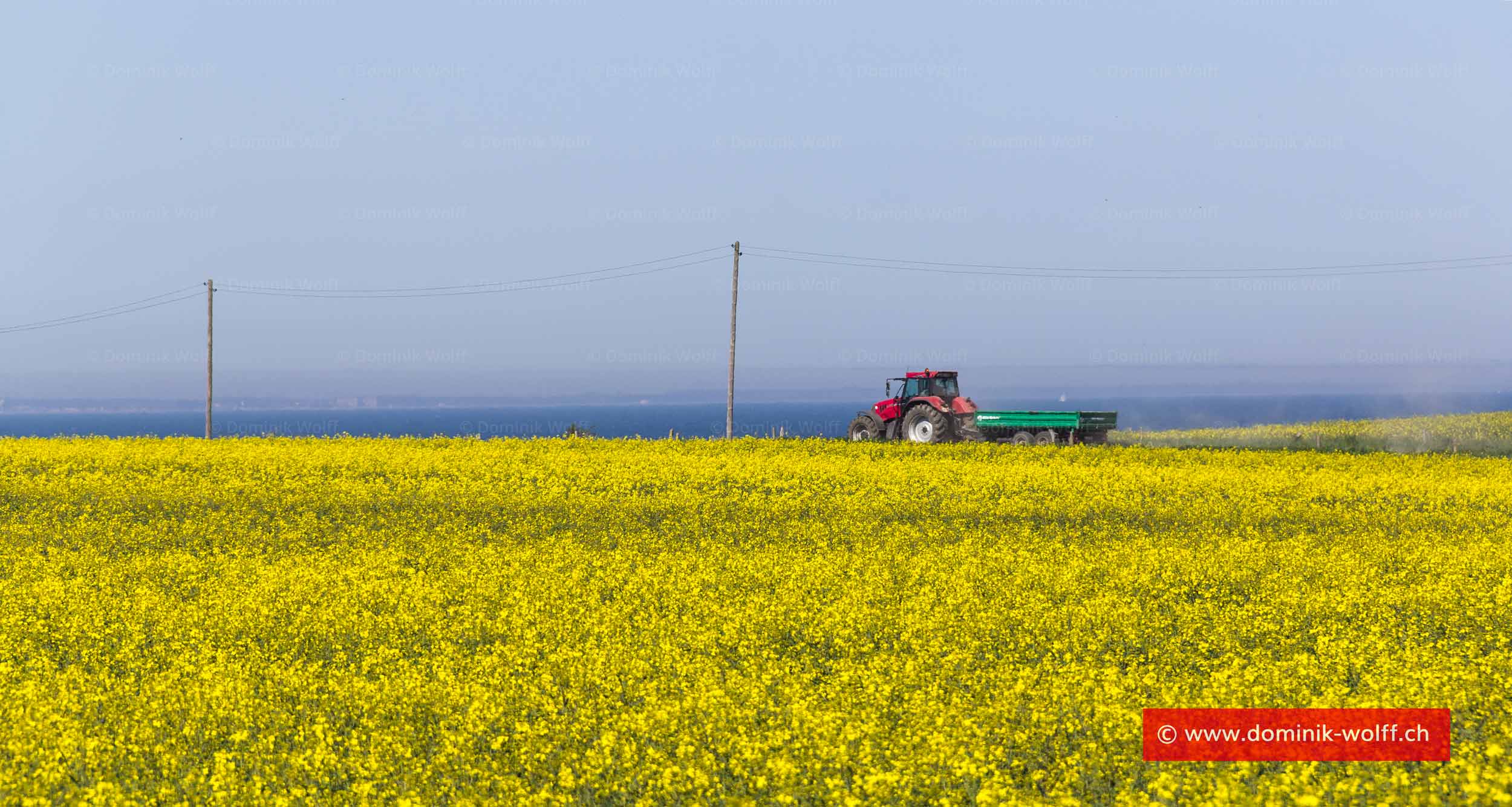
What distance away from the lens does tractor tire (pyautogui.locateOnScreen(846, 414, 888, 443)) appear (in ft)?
117

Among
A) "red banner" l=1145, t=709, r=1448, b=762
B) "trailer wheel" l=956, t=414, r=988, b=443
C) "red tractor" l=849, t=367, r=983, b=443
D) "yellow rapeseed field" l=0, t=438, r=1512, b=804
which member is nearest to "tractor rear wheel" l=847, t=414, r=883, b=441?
"red tractor" l=849, t=367, r=983, b=443

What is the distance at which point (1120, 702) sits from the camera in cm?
796

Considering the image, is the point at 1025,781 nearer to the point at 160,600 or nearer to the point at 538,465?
the point at 160,600

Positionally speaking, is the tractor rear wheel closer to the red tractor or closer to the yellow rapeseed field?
the red tractor

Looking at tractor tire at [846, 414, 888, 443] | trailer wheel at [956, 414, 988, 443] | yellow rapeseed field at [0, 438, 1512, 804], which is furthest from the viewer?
tractor tire at [846, 414, 888, 443]

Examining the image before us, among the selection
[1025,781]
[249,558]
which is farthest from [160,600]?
[1025,781]

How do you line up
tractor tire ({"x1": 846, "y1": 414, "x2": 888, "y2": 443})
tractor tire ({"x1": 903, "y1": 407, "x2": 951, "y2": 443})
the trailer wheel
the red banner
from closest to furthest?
the red banner < the trailer wheel < tractor tire ({"x1": 903, "y1": 407, "x2": 951, "y2": 443}) < tractor tire ({"x1": 846, "y1": 414, "x2": 888, "y2": 443})

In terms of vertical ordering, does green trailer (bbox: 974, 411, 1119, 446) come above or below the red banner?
above

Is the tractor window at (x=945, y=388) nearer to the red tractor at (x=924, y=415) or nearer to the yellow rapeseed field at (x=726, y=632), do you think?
the red tractor at (x=924, y=415)

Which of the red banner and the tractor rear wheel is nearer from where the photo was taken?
the red banner

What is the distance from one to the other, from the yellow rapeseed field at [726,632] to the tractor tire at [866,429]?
12.6 meters

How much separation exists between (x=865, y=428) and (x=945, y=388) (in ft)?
10.8

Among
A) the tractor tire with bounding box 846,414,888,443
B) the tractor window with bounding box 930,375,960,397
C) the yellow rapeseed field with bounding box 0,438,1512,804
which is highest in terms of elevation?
the tractor window with bounding box 930,375,960,397

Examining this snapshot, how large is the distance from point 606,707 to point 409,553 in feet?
30.6
